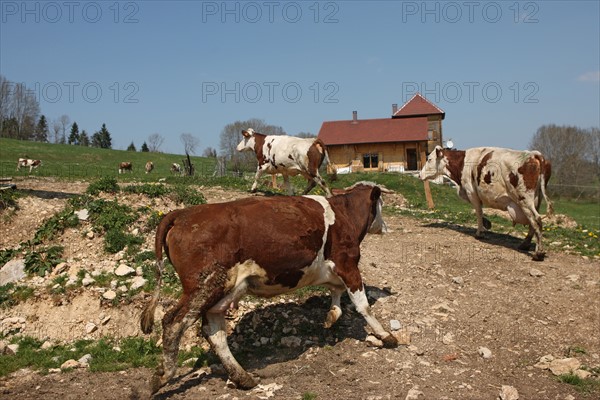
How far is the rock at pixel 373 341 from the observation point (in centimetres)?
757

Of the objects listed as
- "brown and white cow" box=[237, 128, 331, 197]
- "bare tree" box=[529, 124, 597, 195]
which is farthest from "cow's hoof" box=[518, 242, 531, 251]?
"bare tree" box=[529, 124, 597, 195]

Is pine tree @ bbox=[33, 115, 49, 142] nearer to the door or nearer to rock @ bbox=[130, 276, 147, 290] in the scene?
the door

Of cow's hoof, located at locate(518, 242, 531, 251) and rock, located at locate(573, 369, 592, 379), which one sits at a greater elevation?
cow's hoof, located at locate(518, 242, 531, 251)

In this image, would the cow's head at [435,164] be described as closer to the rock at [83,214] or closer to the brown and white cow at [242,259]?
the brown and white cow at [242,259]

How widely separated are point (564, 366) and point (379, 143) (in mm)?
43881

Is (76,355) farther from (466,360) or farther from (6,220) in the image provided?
(466,360)

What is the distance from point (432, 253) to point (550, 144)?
67.8m

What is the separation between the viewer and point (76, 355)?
764 cm

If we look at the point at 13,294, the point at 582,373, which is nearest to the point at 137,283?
the point at 13,294

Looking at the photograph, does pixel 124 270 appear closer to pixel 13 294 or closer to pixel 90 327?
pixel 90 327

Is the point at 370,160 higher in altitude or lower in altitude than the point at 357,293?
higher

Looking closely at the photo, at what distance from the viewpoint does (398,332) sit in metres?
8.11

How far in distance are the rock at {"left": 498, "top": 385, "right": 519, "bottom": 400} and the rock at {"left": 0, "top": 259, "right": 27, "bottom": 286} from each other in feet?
27.5

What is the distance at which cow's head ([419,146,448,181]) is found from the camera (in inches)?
592
